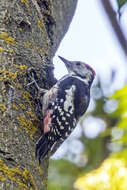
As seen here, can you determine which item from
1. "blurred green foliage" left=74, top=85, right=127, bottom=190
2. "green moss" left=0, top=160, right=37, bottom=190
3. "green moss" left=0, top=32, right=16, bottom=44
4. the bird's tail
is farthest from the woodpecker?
"green moss" left=0, top=32, right=16, bottom=44

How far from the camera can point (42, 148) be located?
213 cm

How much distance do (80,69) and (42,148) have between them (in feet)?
6.29

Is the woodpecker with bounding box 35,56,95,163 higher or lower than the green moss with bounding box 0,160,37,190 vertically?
lower

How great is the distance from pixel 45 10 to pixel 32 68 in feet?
1.72

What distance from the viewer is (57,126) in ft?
9.17

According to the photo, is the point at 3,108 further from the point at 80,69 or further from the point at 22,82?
the point at 80,69

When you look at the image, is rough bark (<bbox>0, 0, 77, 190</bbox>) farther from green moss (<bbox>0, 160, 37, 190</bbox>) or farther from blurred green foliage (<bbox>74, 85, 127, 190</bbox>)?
blurred green foliage (<bbox>74, 85, 127, 190</bbox>)

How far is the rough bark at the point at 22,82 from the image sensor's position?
6.20 feet

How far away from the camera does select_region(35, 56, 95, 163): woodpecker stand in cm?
239

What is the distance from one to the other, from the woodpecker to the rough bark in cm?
7

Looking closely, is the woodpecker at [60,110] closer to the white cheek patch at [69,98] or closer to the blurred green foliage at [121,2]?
the white cheek patch at [69,98]

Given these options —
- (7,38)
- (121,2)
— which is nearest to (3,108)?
(7,38)

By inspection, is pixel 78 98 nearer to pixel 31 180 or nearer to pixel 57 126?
pixel 57 126

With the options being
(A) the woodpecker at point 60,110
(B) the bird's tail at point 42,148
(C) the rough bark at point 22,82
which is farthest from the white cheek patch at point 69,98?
(B) the bird's tail at point 42,148
